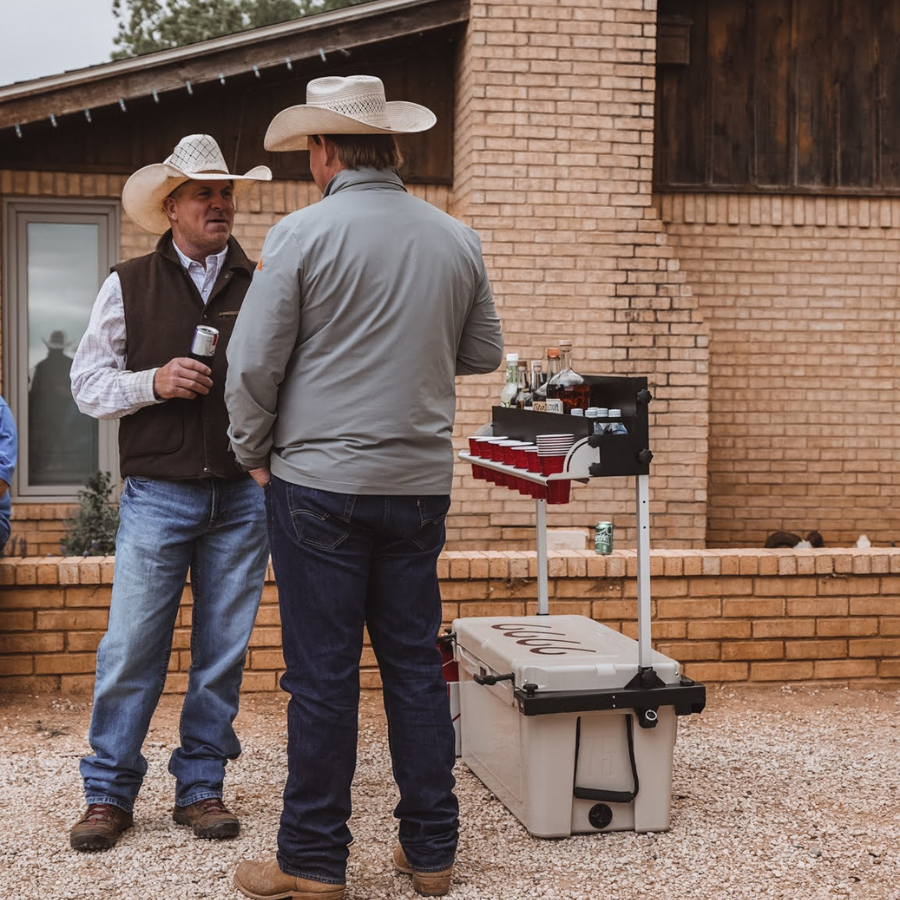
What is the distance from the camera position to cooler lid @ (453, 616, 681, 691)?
3.69 m

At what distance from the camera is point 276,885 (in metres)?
3.12

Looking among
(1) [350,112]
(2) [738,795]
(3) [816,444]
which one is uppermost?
(1) [350,112]

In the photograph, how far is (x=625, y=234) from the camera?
7445 millimetres

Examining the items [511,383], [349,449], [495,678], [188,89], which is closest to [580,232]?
[188,89]

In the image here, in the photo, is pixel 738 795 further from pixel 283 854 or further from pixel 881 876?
pixel 283 854

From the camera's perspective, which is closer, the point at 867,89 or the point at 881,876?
the point at 881,876

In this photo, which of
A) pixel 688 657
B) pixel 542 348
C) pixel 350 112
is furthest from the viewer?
pixel 542 348

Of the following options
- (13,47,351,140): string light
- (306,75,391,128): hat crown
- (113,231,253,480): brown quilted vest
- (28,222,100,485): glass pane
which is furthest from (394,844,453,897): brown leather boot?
(13,47,351,140): string light

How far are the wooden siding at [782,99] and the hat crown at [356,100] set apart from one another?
518 cm

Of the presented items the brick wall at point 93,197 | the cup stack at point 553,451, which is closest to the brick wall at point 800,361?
the brick wall at point 93,197

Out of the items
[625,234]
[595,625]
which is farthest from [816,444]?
[595,625]

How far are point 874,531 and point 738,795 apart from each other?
15.7 ft

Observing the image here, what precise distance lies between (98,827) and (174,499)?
1.02 metres

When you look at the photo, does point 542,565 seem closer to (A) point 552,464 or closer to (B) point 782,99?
(A) point 552,464
